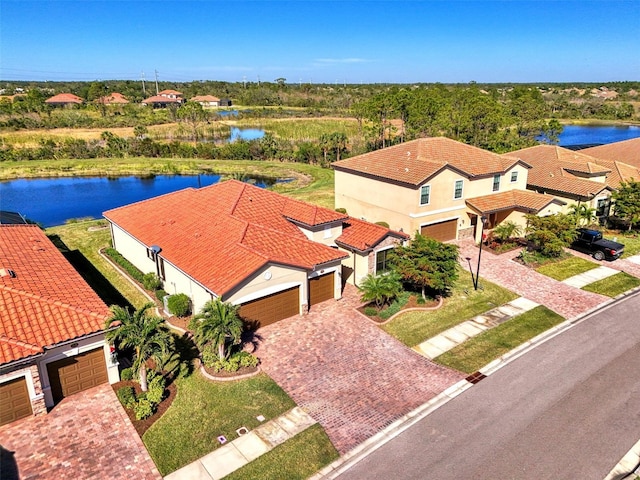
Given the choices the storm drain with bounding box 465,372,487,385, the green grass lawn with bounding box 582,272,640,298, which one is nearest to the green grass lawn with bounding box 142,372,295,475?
the storm drain with bounding box 465,372,487,385

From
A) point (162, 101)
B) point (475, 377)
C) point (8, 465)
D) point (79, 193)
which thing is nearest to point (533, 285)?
point (475, 377)

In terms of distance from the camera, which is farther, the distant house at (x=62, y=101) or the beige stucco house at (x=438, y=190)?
the distant house at (x=62, y=101)

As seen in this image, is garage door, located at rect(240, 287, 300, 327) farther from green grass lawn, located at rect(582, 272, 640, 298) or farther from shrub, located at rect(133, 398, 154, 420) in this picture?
green grass lawn, located at rect(582, 272, 640, 298)

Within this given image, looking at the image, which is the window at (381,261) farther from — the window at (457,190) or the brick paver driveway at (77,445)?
the brick paver driveway at (77,445)

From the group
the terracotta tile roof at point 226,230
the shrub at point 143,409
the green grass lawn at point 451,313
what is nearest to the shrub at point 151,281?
the terracotta tile roof at point 226,230

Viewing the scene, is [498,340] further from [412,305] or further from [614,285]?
[614,285]

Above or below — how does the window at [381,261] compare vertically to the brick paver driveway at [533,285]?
above

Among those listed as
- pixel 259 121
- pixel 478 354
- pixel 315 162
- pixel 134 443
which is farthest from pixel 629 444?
pixel 259 121
